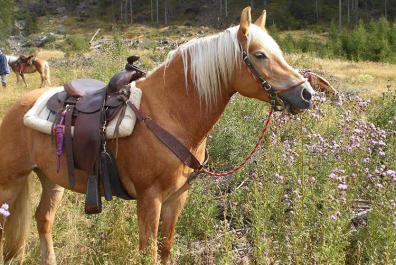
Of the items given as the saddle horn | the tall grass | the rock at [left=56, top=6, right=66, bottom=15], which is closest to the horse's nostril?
the saddle horn

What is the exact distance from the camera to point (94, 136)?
132 inches

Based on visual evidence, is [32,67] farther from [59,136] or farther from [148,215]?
[148,215]

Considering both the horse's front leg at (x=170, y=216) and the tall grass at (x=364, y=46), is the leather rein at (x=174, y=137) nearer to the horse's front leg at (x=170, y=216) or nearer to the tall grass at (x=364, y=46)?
the horse's front leg at (x=170, y=216)

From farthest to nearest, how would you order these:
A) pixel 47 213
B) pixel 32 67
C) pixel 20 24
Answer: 1. pixel 20 24
2. pixel 32 67
3. pixel 47 213

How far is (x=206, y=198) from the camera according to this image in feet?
14.4

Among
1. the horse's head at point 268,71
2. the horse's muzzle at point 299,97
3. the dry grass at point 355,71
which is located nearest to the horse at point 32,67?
the dry grass at point 355,71

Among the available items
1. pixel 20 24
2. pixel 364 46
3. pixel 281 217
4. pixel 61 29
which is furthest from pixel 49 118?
pixel 20 24

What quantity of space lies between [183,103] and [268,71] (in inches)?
27.0

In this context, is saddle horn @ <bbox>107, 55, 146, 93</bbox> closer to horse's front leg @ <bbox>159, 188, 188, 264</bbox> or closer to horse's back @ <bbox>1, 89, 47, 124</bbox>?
horse's back @ <bbox>1, 89, 47, 124</bbox>

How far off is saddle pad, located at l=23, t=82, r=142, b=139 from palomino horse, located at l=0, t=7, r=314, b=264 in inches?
2.6

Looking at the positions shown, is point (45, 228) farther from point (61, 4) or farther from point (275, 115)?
point (61, 4)

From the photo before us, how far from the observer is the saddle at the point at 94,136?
337 cm

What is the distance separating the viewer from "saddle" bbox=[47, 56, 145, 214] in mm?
3367

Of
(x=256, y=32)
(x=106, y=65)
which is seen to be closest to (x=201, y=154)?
(x=256, y=32)
